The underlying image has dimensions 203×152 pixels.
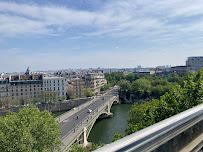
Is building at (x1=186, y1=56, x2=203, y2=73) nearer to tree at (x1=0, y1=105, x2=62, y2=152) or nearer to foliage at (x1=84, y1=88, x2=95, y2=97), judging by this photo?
foliage at (x1=84, y1=88, x2=95, y2=97)

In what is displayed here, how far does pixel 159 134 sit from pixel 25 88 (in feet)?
148

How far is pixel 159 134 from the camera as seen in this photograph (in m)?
1.75

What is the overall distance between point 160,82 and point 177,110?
50415 mm

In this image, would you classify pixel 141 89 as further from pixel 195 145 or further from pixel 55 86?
pixel 195 145

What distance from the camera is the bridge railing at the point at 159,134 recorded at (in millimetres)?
1510

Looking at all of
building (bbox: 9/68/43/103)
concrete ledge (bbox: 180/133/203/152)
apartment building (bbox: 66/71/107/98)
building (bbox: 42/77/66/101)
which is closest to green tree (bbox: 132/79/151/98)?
apartment building (bbox: 66/71/107/98)

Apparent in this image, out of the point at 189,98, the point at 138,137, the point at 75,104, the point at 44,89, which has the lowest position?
the point at 75,104

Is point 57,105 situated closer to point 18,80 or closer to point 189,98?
point 18,80

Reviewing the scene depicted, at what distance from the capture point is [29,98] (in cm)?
4178

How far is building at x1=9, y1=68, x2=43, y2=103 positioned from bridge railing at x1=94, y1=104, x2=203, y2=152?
42430 millimetres

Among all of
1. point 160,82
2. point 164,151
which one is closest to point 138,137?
point 164,151

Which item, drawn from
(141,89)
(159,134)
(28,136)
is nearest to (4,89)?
(141,89)

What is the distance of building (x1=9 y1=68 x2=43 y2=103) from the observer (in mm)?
42062

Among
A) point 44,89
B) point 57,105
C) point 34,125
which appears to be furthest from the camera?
point 44,89
